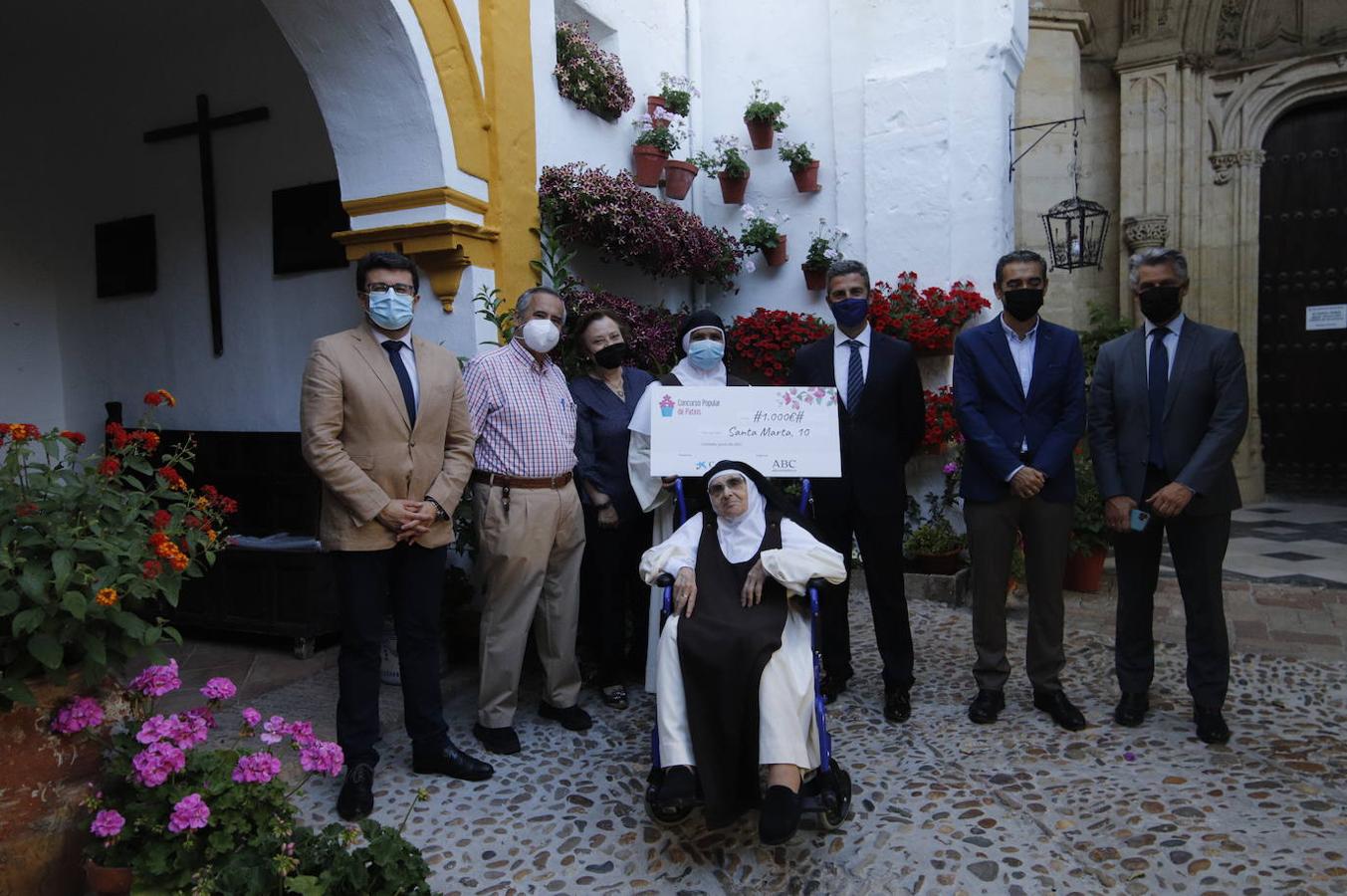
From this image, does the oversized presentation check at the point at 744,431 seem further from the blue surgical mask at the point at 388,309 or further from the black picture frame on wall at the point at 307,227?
the black picture frame on wall at the point at 307,227

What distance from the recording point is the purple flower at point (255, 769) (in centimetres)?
242

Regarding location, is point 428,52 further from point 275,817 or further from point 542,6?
point 275,817

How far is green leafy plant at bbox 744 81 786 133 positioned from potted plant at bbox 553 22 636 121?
110 cm

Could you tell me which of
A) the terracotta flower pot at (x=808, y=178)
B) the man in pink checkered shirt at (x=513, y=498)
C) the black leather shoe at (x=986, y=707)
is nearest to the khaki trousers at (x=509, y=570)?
the man in pink checkered shirt at (x=513, y=498)

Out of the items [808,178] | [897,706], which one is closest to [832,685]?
[897,706]

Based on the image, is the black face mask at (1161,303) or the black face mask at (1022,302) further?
the black face mask at (1022,302)

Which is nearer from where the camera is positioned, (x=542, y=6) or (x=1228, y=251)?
(x=542, y=6)

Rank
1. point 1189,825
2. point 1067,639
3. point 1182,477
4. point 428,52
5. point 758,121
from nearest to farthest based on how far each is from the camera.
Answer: point 1189,825 < point 1182,477 < point 428,52 < point 1067,639 < point 758,121

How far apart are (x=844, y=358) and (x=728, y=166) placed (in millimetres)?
3278

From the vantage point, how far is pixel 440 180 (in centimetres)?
455

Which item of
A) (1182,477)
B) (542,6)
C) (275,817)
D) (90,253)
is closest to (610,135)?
(542,6)

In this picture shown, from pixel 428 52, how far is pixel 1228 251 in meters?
7.75

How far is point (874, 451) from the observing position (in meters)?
3.89

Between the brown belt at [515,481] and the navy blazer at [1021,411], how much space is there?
179cm
